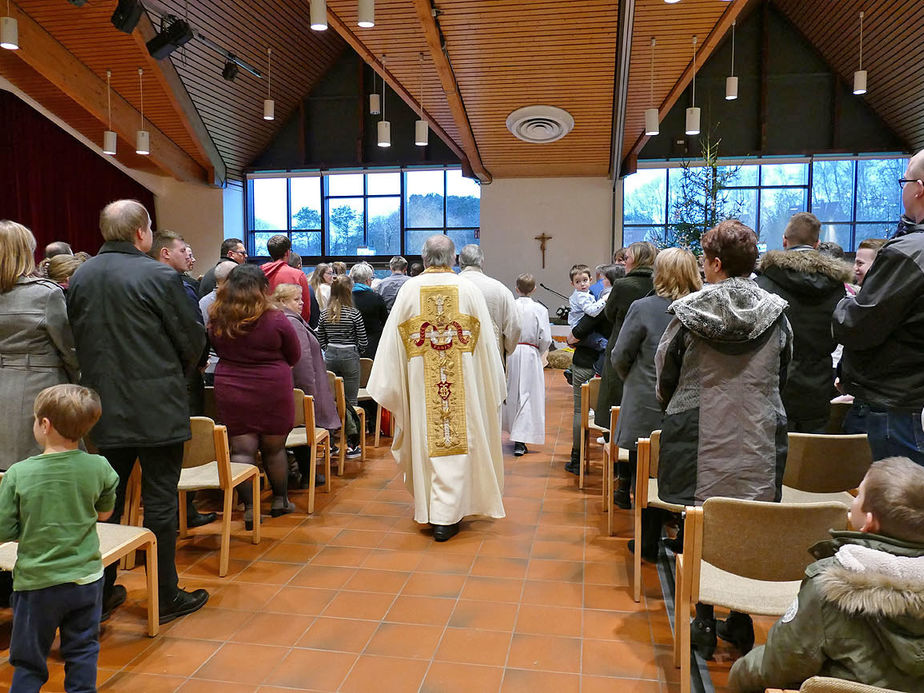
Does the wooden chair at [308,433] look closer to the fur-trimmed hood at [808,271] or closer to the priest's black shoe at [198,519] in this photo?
the priest's black shoe at [198,519]

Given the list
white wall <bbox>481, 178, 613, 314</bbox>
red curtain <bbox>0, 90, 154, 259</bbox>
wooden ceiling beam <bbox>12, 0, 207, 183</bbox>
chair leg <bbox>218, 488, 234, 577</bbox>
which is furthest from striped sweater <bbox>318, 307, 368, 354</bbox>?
white wall <bbox>481, 178, 613, 314</bbox>

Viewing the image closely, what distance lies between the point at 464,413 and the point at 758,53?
11.4 meters

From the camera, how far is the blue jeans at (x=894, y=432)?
2334 millimetres

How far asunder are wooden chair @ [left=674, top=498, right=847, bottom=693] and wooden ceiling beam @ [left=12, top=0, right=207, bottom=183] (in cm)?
988

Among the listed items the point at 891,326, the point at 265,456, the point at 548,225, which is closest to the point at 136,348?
the point at 265,456

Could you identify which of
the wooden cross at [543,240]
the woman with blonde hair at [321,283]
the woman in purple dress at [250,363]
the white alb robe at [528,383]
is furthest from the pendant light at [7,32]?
the wooden cross at [543,240]

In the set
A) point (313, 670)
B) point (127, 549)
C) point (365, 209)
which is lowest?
point (313, 670)

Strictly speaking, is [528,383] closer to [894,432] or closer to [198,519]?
[198,519]

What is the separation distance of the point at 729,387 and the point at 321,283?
459 centimetres

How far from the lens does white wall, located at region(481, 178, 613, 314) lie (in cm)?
1314

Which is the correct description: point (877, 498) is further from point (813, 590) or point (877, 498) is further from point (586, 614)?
point (586, 614)

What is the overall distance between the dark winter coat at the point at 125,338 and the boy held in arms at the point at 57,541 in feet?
1.69

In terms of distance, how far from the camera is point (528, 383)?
5.60 metres

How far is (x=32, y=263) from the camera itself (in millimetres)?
2832
